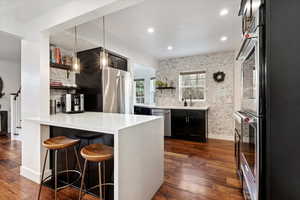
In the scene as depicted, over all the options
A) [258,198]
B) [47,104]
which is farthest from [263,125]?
[47,104]

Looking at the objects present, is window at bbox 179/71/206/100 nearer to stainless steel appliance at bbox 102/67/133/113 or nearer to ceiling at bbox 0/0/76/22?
stainless steel appliance at bbox 102/67/133/113

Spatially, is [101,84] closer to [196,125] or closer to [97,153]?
[97,153]

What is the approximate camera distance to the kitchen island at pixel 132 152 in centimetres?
130

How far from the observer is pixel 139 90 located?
7500 mm

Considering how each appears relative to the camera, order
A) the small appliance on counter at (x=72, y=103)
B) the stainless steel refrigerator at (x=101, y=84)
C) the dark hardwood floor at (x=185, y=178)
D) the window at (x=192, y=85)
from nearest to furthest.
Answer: the dark hardwood floor at (x=185, y=178)
the small appliance on counter at (x=72, y=103)
the stainless steel refrigerator at (x=101, y=84)
the window at (x=192, y=85)

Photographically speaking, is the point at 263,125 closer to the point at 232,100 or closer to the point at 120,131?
the point at 120,131

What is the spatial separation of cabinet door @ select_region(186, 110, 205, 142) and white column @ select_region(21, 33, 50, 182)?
134 inches

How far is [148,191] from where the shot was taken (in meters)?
1.71

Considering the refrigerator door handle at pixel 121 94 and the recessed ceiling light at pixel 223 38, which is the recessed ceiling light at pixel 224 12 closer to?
the recessed ceiling light at pixel 223 38

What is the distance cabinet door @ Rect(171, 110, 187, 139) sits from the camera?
4268 mm

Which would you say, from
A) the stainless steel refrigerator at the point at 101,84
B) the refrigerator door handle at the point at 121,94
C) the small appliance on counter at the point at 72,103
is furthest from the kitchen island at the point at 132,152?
the refrigerator door handle at the point at 121,94

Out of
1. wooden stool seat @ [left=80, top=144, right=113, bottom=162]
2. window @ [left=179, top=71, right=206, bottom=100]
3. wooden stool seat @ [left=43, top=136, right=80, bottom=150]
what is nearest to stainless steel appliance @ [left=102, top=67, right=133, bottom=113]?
wooden stool seat @ [left=43, top=136, right=80, bottom=150]

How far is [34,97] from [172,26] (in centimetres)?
268

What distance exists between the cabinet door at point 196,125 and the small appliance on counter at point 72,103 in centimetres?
289
